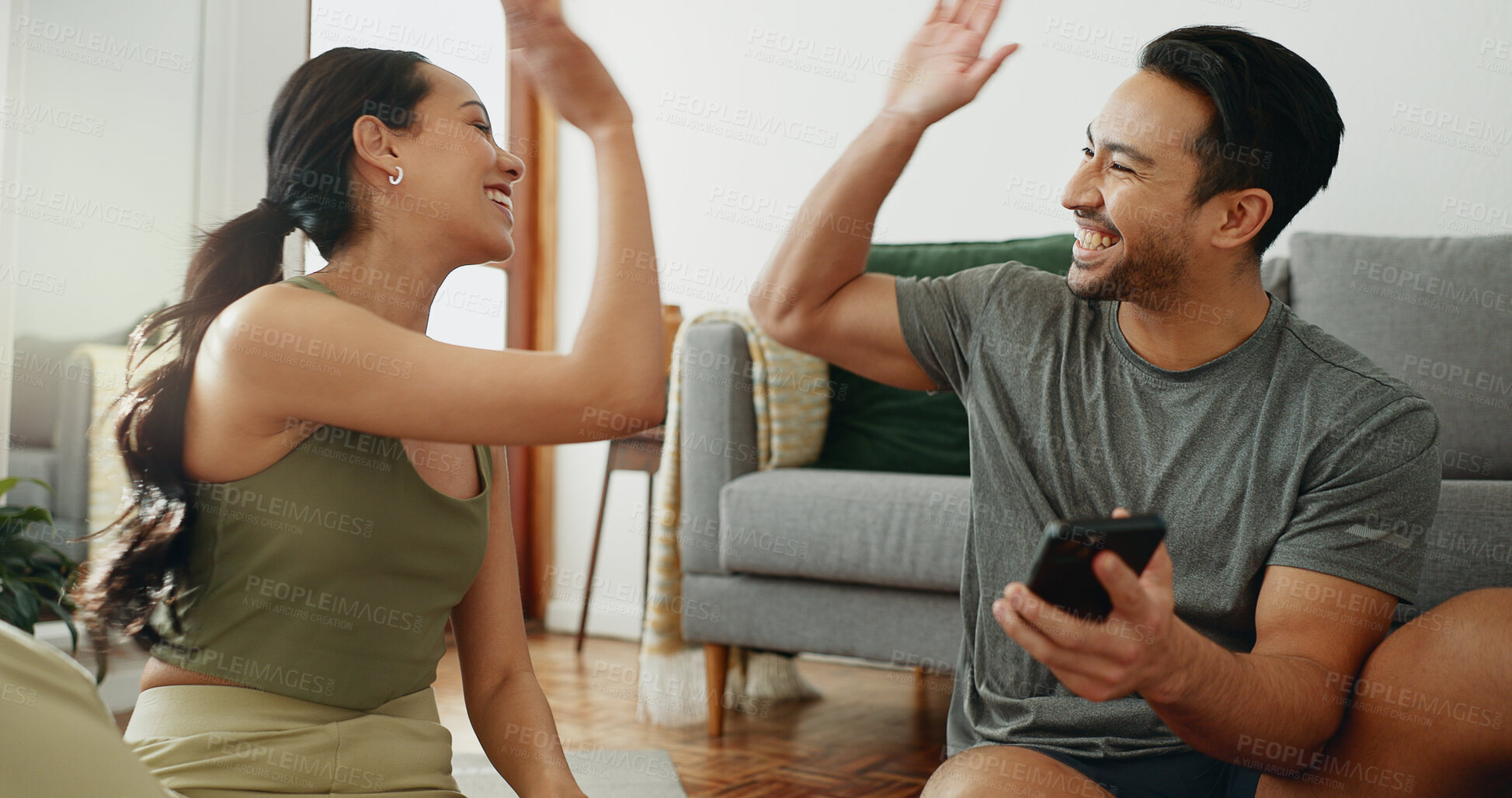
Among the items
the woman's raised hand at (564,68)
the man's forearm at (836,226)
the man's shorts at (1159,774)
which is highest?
the woman's raised hand at (564,68)

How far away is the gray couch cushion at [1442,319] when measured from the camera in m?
1.98

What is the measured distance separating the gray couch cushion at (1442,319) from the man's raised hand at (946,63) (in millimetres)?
1314

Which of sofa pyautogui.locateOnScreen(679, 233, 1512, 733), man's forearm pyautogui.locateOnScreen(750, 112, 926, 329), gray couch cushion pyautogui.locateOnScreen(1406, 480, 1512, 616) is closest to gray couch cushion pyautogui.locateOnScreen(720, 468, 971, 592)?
sofa pyautogui.locateOnScreen(679, 233, 1512, 733)

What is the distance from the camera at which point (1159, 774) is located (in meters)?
1.04

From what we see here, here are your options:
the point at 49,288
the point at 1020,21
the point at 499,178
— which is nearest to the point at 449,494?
the point at 499,178

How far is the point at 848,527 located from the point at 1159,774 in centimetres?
102

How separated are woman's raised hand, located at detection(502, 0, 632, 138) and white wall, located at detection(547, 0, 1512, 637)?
214 cm

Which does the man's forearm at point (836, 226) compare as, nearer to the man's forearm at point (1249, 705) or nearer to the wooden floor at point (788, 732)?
the man's forearm at point (1249, 705)

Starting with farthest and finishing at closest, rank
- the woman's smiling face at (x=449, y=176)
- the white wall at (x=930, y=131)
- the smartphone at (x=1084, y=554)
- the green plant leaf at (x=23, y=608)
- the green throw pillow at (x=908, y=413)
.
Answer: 1. the green throw pillow at (x=908, y=413)
2. the white wall at (x=930, y=131)
3. the green plant leaf at (x=23, y=608)
4. the woman's smiling face at (x=449, y=176)
5. the smartphone at (x=1084, y=554)

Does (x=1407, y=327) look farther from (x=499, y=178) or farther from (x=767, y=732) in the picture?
(x=499, y=178)

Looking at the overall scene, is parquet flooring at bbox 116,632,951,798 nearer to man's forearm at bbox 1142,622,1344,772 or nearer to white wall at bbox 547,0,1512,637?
white wall at bbox 547,0,1512,637

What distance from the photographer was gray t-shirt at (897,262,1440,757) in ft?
3.31

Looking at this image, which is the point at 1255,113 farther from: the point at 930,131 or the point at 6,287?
the point at 6,287

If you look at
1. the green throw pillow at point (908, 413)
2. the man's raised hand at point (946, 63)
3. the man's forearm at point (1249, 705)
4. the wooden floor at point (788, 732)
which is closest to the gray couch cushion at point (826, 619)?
the wooden floor at point (788, 732)
